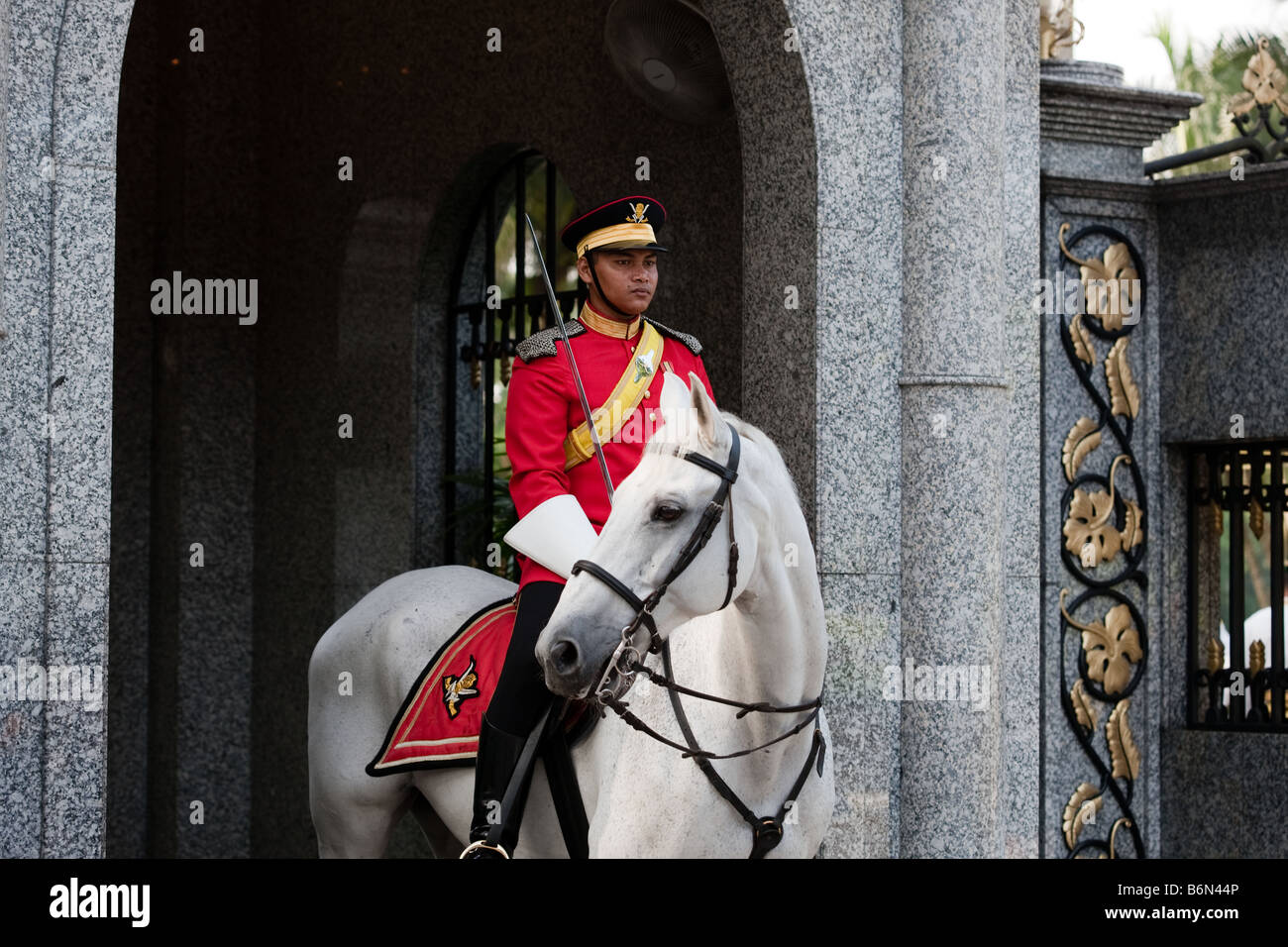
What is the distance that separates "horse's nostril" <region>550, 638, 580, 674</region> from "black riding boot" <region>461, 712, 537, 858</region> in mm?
1135

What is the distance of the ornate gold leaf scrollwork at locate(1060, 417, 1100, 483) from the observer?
304 inches

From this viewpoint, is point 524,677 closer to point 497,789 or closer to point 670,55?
point 497,789

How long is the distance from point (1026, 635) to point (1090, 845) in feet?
3.86

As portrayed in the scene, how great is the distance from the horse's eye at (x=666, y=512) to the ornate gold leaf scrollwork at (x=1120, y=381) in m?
4.29

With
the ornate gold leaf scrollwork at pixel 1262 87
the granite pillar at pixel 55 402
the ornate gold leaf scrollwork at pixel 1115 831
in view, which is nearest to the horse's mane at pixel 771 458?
the granite pillar at pixel 55 402

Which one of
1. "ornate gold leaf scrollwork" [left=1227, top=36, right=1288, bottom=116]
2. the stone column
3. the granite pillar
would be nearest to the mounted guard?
the granite pillar

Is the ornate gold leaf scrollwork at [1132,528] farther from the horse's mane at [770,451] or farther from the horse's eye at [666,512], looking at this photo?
the horse's eye at [666,512]

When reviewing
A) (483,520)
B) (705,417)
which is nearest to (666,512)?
(705,417)

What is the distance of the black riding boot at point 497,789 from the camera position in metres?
5.02

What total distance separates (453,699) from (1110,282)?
12.9 feet

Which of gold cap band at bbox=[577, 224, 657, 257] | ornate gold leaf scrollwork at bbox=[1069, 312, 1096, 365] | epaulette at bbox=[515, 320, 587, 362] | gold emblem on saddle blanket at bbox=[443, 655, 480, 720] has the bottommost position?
gold emblem on saddle blanket at bbox=[443, 655, 480, 720]

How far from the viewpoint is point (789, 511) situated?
14.5 feet

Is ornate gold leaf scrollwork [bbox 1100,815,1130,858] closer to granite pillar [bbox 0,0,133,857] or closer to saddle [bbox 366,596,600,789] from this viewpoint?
saddle [bbox 366,596,600,789]
